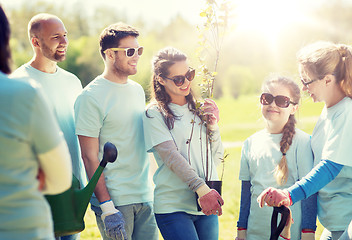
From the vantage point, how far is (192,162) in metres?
3.03

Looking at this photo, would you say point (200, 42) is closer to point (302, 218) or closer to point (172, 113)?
point (172, 113)

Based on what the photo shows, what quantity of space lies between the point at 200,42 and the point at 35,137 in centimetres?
183

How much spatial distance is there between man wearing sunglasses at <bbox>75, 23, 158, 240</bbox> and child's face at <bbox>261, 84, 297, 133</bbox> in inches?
35.1

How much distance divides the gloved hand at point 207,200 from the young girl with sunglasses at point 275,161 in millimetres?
420

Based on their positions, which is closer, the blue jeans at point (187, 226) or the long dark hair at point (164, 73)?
the blue jeans at point (187, 226)

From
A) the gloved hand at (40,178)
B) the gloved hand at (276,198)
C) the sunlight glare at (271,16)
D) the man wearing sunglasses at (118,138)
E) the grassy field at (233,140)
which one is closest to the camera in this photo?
the gloved hand at (40,178)

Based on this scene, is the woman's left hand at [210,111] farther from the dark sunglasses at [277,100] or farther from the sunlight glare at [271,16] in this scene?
the sunlight glare at [271,16]

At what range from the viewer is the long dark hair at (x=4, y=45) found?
1729 millimetres

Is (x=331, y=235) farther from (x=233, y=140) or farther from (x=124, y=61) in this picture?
(x=233, y=140)

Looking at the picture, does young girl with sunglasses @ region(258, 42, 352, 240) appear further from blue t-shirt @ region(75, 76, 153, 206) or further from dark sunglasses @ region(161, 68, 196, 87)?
blue t-shirt @ region(75, 76, 153, 206)

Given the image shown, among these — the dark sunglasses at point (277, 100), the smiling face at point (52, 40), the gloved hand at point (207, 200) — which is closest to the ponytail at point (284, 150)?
the dark sunglasses at point (277, 100)

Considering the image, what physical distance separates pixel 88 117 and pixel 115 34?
0.65 m

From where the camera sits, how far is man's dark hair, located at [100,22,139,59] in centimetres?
326

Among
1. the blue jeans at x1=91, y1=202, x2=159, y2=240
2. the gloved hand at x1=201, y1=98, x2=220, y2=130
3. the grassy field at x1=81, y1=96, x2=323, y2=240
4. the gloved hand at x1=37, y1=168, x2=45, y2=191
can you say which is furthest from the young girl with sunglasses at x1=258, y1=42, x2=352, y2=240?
the gloved hand at x1=37, y1=168, x2=45, y2=191
